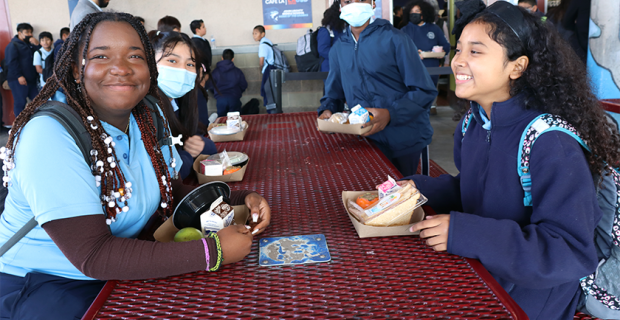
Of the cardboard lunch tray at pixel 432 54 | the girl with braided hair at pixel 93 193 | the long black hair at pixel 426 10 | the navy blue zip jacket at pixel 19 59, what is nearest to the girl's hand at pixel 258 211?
the girl with braided hair at pixel 93 193

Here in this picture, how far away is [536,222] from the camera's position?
104 cm

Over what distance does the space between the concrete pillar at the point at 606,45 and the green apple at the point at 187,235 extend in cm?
391

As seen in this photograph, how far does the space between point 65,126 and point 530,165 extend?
117 cm

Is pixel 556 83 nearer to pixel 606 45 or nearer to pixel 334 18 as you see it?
pixel 334 18

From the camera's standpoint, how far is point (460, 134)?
1.52 meters

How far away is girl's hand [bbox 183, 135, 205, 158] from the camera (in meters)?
1.90

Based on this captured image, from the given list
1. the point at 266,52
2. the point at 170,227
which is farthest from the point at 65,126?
the point at 266,52

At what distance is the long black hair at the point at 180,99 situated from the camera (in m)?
1.96

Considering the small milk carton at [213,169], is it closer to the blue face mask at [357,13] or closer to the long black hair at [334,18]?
the blue face mask at [357,13]

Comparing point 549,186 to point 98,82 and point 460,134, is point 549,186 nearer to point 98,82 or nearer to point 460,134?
point 460,134

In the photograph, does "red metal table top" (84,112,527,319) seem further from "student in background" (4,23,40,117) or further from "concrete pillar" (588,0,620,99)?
"student in background" (4,23,40,117)

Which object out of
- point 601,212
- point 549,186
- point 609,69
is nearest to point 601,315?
point 601,212

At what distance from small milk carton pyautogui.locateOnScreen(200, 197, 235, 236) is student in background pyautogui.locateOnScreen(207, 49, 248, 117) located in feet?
20.4

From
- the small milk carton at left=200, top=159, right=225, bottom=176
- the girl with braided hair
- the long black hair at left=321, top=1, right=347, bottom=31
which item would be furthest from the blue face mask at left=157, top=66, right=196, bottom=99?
the long black hair at left=321, top=1, right=347, bottom=31
